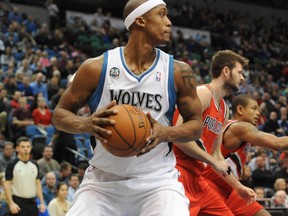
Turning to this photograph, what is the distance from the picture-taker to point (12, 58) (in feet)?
51.2

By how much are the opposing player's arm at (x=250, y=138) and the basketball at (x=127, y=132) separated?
242cm

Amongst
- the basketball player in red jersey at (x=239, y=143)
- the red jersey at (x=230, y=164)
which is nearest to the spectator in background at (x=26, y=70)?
the basketball player in red jersey at (x=239, y=143)

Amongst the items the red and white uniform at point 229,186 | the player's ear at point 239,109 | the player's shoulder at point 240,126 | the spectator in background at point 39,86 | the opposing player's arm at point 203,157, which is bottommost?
the spectator in background at point 39,86

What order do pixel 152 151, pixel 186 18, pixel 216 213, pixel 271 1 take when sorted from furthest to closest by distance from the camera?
pixel 271 1, pixel 186 18, pixel 216 213, pixel 152 151

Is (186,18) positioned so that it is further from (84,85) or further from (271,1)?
(84,85)

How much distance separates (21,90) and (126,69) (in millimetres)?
10209

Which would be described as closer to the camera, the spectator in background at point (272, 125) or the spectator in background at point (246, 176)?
the spectator in background at point (246, 176)

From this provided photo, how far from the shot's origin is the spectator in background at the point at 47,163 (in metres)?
10.7

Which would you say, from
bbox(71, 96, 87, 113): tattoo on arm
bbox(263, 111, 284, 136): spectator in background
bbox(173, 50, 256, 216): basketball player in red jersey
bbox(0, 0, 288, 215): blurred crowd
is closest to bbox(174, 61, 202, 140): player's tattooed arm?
bbox(71, 96, 87, 113): tattoo on arm

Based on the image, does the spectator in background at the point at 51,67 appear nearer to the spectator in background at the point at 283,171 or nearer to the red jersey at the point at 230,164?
the spectator in background at the point at 283,171

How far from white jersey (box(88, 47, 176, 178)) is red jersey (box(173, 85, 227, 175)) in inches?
59.9

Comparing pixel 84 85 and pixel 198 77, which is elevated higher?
pixel 84 85

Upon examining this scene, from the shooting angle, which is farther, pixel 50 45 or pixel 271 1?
pixel 271 1

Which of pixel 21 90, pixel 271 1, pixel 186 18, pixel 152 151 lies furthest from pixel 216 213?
pixel 271 1
